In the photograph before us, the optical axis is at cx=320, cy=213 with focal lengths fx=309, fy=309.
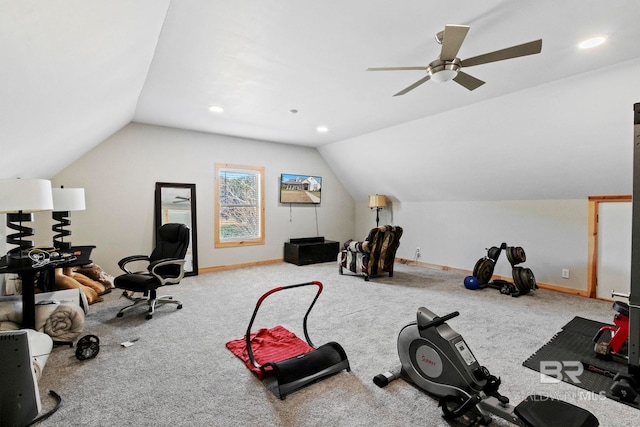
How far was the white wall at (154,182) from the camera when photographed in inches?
186

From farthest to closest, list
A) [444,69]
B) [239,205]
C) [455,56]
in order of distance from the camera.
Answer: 1. [239,205]
2. [444,69]
3. [455,56]

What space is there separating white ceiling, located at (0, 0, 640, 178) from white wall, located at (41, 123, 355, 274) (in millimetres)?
894

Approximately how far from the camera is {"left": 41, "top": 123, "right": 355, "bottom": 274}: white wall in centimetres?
472

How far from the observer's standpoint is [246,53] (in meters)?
2.73

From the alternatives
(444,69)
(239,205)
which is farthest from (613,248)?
(239,205)

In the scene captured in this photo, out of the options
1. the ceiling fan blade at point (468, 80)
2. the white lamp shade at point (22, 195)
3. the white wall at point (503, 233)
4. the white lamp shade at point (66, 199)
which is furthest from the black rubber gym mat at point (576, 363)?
the white lamp shade at point (66, 199)

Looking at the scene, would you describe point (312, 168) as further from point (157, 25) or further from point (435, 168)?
point (157, 25)

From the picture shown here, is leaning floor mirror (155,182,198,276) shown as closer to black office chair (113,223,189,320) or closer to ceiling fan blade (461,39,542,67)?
black office chair (113,223,189,320)

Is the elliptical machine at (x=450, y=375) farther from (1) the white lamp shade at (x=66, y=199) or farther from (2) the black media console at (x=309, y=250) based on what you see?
(2) the black media console at (x=309, y=250)

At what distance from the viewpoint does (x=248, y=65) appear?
2.97 meters

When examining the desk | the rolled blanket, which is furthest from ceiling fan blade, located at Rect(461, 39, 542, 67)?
the rolled blanket

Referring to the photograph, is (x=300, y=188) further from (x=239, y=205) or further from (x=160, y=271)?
(x=160, y=271)

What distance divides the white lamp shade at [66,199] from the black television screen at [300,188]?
3.66 m

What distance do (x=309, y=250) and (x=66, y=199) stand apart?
13.6ft
